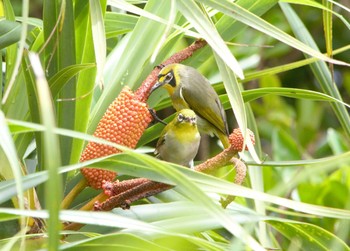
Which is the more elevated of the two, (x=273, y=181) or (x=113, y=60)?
(x=113, y=60)

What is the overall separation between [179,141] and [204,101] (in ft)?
0.72

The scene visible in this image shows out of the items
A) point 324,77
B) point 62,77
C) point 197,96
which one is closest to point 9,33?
point 62,77

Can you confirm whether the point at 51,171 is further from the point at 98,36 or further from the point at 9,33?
the point at 9,33

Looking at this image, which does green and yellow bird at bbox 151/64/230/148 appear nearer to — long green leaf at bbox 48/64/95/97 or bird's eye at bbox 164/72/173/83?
bird's eye at bbox 164/72/173/83

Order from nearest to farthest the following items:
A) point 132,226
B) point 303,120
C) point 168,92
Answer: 1. point 132,226
2. point 168,92
3. point 303,120

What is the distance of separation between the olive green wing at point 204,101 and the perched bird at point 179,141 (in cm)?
5

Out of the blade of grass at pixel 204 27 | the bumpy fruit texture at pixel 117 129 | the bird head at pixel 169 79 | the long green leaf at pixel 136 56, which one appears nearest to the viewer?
the blade of grass at pixel 204 27

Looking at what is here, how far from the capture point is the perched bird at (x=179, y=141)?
116 cm

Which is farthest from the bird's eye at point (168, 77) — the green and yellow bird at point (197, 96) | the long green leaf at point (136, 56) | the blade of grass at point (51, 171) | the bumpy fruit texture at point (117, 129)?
the blade of grass at point (51, 171)

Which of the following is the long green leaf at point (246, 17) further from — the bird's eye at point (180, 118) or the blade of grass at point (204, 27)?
the bird's eye at point (180, 118)

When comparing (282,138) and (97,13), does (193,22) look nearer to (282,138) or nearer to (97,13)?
(97,13)

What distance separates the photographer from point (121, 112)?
0.94m

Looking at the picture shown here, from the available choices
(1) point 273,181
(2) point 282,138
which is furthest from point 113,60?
(2) point 282,138

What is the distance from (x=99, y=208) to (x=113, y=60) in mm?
371
